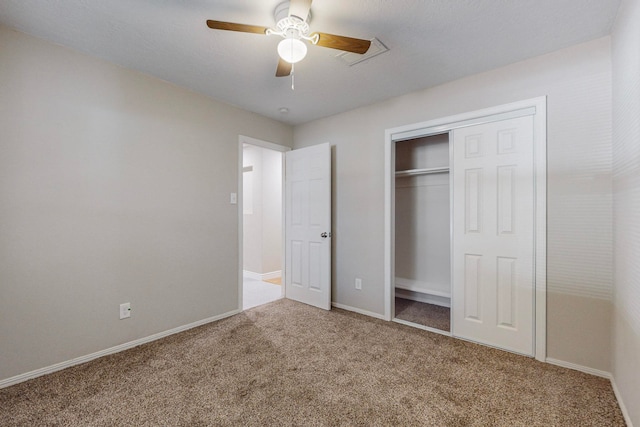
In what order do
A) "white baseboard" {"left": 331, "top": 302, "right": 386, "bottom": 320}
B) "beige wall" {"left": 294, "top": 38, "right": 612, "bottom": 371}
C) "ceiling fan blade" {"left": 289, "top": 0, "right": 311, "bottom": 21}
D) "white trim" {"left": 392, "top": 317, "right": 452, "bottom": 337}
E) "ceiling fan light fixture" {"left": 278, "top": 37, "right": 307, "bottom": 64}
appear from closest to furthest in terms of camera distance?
"ceiling fan blade" {"left": 289, "top": 0, "right": 311, "bottom": 21} < "ceiling fan light fixture" {"left": 278, "top": 37, "right": 307, "bottom": 64} < "beige wall" {"left": 294, "top": 38, "right": 612, "bottom": 371} < "white trim" {"left": 392, "top": 317, "right": 452, "bottom": 337} < "white baseboard" {"left": 331, "top": 302, "right": 386, "bottom": 320}

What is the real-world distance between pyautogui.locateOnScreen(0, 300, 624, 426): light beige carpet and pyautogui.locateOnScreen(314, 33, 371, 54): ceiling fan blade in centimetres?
211

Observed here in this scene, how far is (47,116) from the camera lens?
209cm

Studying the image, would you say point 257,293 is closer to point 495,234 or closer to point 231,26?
point 495,234

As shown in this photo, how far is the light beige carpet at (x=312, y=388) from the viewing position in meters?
1.63

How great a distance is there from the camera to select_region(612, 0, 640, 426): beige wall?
146 centimetres

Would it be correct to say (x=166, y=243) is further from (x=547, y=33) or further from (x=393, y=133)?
(x=547, y=33)

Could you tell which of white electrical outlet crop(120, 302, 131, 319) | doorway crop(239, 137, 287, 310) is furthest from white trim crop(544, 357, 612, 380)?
doorway crop(239, 137, 287, 310)

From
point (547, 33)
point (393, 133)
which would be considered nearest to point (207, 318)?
point (393, 133)

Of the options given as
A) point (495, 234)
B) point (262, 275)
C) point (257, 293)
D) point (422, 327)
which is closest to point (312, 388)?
point (422, 327)

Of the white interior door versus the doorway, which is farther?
the doorway

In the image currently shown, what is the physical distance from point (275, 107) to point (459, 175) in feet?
6.85

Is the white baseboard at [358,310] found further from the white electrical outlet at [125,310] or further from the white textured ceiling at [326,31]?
the white textured ceiling at [326,31]

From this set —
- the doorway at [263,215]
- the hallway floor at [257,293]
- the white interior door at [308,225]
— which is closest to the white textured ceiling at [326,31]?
the white interior door at [308,225]

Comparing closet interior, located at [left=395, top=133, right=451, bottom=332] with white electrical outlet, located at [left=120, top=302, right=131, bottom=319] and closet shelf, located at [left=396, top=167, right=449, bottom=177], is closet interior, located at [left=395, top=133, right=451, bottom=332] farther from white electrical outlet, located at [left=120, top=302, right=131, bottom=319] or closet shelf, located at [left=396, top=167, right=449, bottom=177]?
white electrical outlet, located at [left=120, top=302, right=131, bottom=319]
